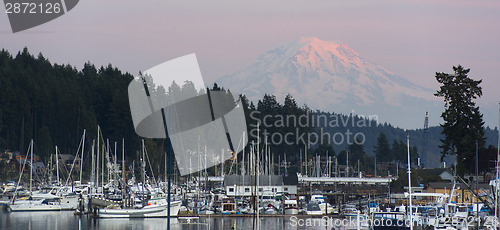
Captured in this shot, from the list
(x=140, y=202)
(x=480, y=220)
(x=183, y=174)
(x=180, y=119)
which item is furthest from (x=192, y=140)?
(x=480, y=220)

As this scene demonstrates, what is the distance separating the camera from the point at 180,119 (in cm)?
19700

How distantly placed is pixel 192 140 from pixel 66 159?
31.8m

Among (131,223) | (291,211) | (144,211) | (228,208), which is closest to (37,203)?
(144,211)

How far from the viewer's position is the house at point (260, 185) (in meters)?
139

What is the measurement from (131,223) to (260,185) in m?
47.0

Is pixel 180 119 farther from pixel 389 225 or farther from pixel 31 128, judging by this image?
pixel 389 225

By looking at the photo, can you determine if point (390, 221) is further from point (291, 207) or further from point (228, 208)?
point (291, 207)

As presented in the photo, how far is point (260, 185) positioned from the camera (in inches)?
5635

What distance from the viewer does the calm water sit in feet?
305

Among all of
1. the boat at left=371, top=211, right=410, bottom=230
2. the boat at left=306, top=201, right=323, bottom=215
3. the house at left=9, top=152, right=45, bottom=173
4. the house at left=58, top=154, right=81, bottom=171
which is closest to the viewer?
the boat at left=371, top=211, right=410, bottom=230

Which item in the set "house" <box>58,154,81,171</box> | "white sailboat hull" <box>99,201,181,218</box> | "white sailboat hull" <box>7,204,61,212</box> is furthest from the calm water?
"house" <box>58,154,81,171</box>

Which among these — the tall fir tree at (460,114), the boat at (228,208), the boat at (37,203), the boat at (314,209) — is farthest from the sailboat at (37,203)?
the tall fir tree at (460,114)

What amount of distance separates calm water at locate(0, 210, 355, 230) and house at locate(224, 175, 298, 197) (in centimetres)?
2694

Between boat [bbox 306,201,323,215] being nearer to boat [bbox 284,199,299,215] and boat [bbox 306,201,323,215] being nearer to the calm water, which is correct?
boat [bbox 284,199,299,215]
